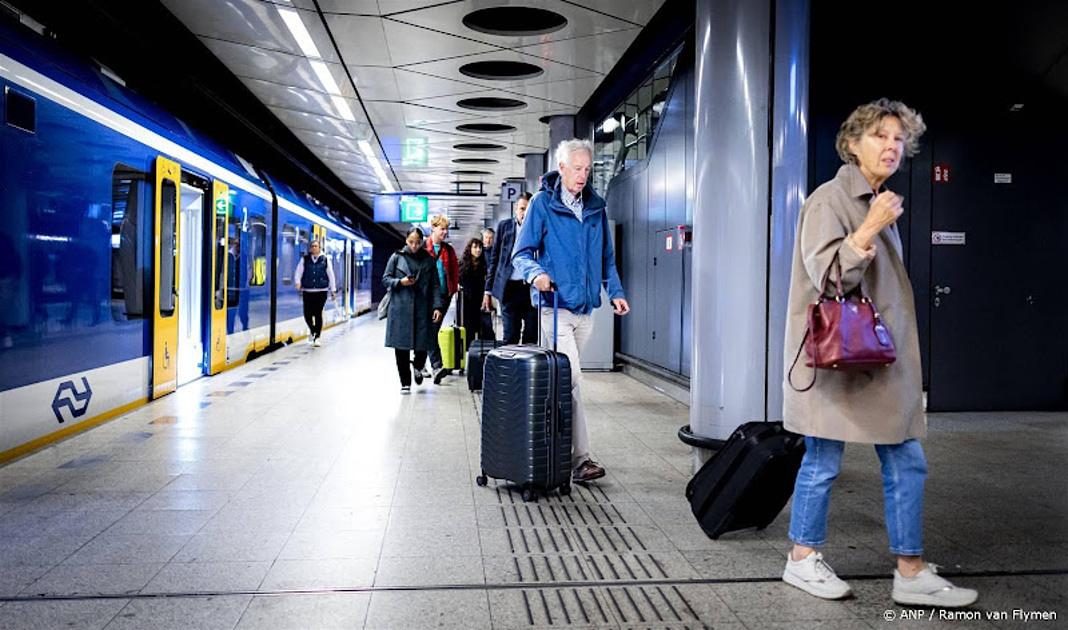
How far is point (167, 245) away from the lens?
24.2 ft

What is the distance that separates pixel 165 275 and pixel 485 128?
7624 mm

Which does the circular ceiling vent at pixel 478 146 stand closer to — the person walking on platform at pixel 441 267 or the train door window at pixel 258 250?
the train door window at pixel 258 250

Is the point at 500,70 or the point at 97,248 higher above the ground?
the point at 500,70

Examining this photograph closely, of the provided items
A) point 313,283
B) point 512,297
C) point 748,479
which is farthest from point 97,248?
point 313,283

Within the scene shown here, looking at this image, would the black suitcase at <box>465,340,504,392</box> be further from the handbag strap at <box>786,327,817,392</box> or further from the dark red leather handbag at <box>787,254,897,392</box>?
the dark red leather handbag at <box>787,254,897,392</box>

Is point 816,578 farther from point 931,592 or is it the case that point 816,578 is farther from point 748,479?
point 748,479

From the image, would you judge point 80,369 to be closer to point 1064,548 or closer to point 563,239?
point 563,239

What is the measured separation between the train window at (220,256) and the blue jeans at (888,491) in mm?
7713

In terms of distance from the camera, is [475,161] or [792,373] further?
[475,161]

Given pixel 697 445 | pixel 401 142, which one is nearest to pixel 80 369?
pixel 697 445

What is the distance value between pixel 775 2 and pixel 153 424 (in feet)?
16.1

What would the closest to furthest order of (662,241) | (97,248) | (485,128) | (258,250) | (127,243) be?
(97,248)
(127,243)
(662,241)
(258,250)
(485,128)

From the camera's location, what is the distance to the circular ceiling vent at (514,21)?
819cm

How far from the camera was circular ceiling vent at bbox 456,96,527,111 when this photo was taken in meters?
12.2
